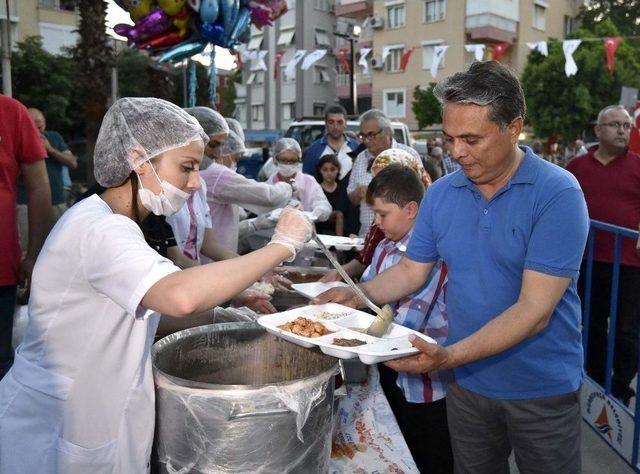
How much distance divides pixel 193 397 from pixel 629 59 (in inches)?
1263

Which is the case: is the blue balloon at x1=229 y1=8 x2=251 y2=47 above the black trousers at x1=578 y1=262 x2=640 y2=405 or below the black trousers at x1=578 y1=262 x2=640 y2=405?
above


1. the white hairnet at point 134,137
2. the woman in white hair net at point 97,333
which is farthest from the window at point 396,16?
the woman in white hair net at point 97,333

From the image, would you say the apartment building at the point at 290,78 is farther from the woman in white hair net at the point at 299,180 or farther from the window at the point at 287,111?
the woman in white hair net at the point at 299,180

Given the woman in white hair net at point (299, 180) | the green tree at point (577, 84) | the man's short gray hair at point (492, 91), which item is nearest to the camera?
the man's short gray hair at point (492, 91)

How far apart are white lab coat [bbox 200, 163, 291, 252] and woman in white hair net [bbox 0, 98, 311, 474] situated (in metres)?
2.23

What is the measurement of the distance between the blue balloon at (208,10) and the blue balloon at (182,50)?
35 centimetres

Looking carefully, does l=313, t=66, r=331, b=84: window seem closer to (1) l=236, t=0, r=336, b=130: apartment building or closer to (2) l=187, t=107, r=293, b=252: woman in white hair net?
(1) l=236, t=0, r=336, b=130: apartment building

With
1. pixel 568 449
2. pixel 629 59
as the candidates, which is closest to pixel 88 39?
pixel 568 449

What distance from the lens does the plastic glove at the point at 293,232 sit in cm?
166

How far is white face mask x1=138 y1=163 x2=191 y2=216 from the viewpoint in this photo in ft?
5.69

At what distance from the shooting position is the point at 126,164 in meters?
1.72

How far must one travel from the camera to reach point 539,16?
34.7 metres

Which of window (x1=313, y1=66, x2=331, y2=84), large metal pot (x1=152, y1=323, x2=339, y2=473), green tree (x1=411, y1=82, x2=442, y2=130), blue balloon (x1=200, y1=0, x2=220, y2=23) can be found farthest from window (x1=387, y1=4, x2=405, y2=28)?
large metal pot (x1=152, y1=323, x2=339, y2=473)

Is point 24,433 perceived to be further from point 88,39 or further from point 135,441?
point 88,39
